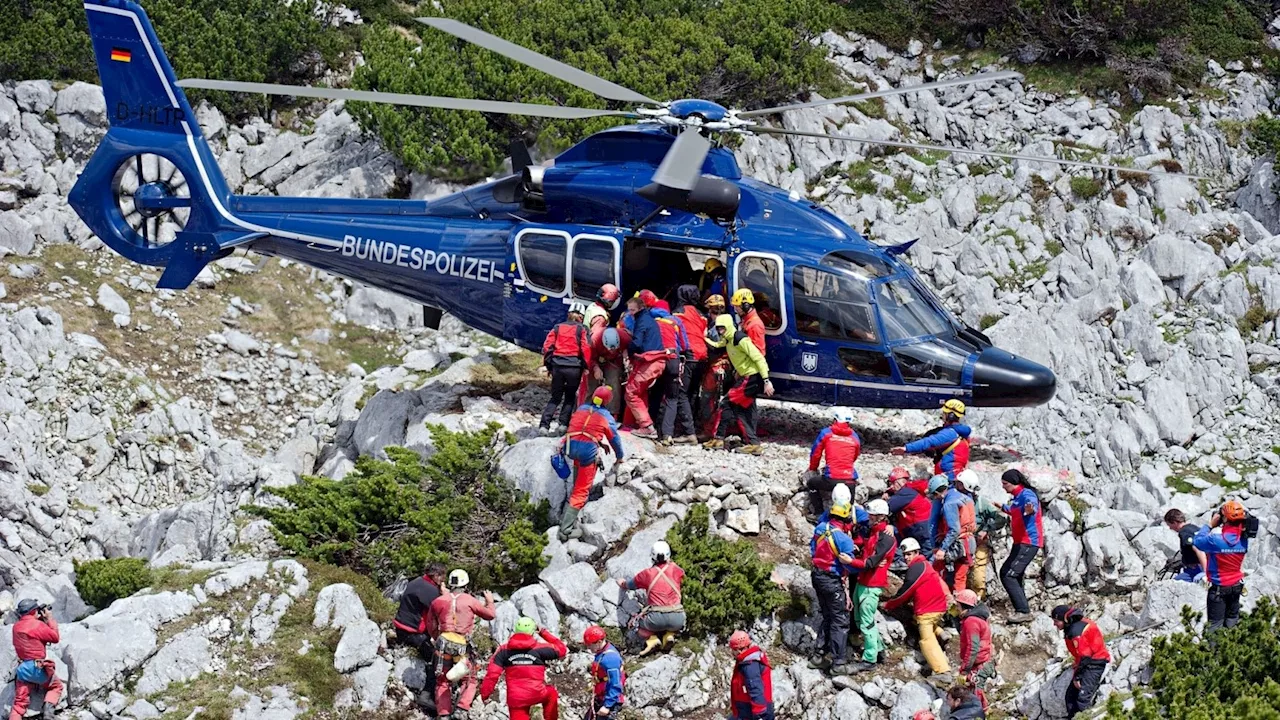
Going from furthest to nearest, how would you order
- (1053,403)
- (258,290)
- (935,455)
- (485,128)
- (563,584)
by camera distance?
1. (485,128)
2. (258,290)
3. (1053,403)
4. (935,455)
5. (563,584)

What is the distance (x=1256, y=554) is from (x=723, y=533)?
6501 mm

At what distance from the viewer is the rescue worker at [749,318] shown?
50.0 ft

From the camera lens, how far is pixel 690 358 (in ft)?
51.2

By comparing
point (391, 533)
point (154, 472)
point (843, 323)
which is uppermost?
point (843, 323)

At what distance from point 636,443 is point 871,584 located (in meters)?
3.74

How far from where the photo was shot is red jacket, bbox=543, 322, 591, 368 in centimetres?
1550

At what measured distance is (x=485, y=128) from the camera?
83.7ft

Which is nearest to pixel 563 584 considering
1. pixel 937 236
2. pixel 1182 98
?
pixel 937 236

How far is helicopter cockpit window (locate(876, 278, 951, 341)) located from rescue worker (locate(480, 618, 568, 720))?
6.00 metres

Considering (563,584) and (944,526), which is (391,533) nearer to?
(563,584)

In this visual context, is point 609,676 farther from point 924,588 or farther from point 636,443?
point 636,443

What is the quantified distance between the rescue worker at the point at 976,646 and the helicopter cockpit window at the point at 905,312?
391 cm

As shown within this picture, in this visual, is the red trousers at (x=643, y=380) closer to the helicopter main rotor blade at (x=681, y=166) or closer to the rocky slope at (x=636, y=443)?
the rocky slope at (x=636, y=443)

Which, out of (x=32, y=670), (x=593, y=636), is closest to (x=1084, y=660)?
(x=593, y=636)
